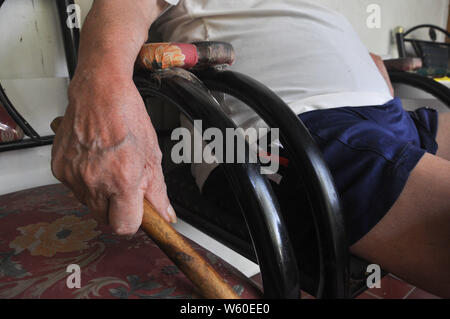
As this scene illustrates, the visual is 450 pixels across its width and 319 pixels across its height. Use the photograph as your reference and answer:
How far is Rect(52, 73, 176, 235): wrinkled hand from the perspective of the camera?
374mm

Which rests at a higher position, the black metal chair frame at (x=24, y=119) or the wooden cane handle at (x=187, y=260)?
the black metal chair frame at (x=24, y=119)

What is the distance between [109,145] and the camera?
0.38m

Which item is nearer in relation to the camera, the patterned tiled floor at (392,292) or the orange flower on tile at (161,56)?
the orange flower on tile at (161,56)

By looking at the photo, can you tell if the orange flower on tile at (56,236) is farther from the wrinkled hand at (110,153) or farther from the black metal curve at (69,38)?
the black metal curve at (69,38)

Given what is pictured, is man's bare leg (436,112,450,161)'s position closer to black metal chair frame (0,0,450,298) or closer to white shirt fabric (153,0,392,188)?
white shirt fabric (153,0,392,188)

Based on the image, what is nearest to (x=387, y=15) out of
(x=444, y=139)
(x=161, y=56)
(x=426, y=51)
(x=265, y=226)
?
(x=426, y=51)

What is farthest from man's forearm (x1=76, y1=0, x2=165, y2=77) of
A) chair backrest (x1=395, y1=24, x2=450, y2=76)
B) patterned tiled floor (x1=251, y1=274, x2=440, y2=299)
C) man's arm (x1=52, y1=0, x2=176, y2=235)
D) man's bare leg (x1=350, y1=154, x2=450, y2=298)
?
chair backrest (x1=395, y1=24, x2=450, y2=76)

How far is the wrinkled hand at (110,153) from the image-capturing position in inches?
14.7

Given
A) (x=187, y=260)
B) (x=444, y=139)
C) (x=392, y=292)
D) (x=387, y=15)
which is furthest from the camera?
(x=387, y=15)

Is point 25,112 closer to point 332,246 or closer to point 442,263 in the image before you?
point 332,246

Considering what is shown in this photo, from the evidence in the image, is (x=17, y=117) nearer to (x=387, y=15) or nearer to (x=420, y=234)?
(x=420, y=234)

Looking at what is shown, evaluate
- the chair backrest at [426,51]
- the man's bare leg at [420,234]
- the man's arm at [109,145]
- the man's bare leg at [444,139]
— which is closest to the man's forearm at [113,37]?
the man's arm at [109,145]

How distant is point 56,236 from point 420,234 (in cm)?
56

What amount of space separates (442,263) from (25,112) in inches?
36.8
